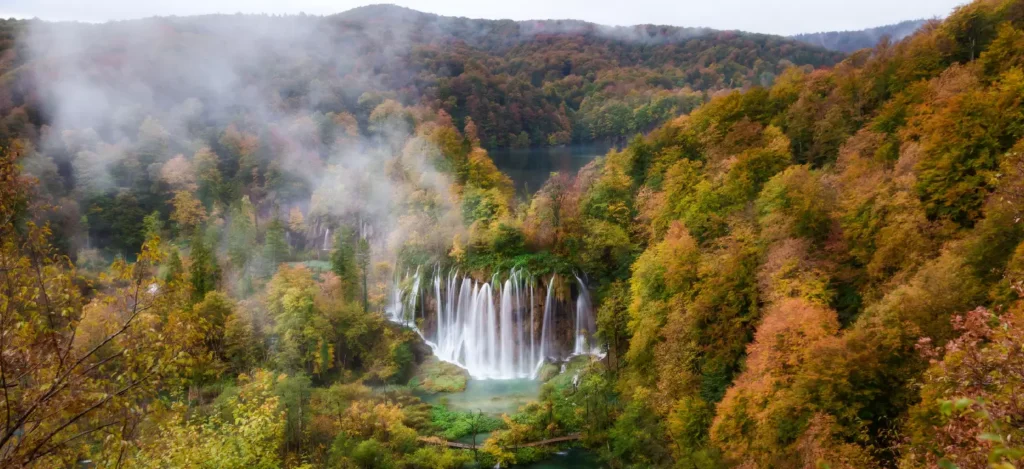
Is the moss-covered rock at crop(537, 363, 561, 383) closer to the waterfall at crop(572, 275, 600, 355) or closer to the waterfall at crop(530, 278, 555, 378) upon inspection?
the waterfall at crop(530, 278, 555, 378)

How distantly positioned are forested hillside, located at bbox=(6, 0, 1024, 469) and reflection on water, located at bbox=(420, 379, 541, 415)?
125cm

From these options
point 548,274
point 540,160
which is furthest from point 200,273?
point 540,160

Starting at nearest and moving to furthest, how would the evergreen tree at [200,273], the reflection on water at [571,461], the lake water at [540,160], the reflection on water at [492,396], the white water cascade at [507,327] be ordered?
the reflection on water at [571,461] < the reflection on water at [492,396] < the white water cascade at [507,327] < the evergreen tree at [200,273] < the lake water at [540,160]

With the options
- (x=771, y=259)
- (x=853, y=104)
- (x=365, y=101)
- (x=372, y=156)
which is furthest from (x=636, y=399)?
(x=365, y=101)

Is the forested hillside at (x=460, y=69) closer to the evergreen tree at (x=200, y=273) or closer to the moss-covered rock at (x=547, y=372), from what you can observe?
the evergreen tree at (x=200, y=273)

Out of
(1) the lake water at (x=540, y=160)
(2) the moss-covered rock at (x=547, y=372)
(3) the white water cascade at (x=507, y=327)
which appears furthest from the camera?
(1) the lake water at (x=540, y=160)

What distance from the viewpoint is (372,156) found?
58.1 metres

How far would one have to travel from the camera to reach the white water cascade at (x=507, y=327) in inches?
1251

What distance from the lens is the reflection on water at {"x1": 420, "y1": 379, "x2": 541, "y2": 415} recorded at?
88.6 feet

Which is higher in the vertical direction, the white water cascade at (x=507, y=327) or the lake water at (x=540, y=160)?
the lake water at (x=540, y=160)

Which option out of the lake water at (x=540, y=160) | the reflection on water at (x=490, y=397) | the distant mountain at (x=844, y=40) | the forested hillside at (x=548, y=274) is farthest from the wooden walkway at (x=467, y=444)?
the distant mountain at (x=844, y=40)

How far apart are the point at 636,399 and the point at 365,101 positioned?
62.5m

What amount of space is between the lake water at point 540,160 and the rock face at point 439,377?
1228 inches

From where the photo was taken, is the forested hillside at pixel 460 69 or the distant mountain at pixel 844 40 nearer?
the forested hillside at pixel 460 69
